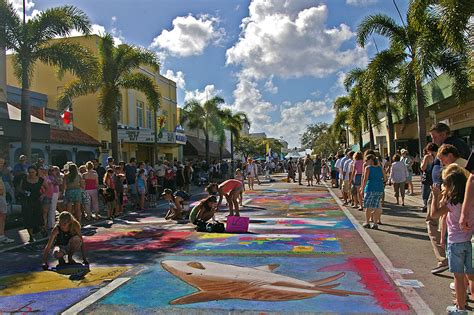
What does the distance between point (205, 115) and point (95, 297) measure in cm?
3997

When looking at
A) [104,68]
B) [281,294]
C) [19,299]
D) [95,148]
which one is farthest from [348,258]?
[95,148]

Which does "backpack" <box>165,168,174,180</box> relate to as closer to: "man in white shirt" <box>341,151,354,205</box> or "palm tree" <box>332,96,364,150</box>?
"man in white shirt" <box>341,151,354,205</box>

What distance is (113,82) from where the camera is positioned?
22.8 metres

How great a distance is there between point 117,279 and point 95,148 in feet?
74.0

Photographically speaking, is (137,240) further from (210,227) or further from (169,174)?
(169,174)

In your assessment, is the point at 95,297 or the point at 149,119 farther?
the point at 149,119

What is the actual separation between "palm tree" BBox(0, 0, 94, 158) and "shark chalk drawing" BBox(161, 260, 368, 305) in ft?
35.0

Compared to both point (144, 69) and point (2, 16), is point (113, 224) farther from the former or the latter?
point (144, 69)

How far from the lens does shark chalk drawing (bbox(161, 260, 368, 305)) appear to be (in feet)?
17.4

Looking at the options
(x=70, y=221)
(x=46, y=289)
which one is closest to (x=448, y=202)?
(x=46, y=289)

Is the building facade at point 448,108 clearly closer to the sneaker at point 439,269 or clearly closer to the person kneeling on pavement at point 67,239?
the sneaker at point 439,269

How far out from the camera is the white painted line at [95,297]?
4965mm

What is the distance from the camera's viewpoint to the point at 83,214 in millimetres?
12969

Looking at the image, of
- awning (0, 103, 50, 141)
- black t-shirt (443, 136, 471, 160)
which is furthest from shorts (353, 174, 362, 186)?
awning (0, 103, 50, 141)
